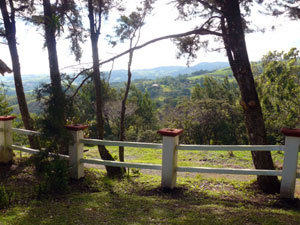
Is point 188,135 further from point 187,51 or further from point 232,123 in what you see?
point 187,51

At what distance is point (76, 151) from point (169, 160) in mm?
1869

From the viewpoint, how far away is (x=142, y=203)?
4148 mm

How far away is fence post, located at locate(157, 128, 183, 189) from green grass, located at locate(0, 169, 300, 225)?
0.85 ft

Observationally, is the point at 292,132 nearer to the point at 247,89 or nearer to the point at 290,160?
the point at 290,160

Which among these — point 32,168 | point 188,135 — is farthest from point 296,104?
point 32,168

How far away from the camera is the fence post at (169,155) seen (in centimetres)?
458

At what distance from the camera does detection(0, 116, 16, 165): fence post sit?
609 cm

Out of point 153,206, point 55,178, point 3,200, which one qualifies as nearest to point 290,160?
point 153,206

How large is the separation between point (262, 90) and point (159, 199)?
27.7 meters

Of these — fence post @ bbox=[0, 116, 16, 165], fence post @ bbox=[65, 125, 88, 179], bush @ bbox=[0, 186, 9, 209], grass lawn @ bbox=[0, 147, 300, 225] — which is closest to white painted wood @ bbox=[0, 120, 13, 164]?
fence post @ bbox=[0, 116, 16, 165]

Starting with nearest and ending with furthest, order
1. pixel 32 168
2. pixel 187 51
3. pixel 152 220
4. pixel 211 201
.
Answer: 1. pixel 152 220
2. pixel 211 201
3. pixel 32 168
4. pixel 187 51

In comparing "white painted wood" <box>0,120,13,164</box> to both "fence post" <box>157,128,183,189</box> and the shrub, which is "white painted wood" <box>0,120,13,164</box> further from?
"fence post" <box>157,128,183,189</box>

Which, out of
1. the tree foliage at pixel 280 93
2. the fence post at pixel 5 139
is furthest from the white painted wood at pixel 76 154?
the tree foliage at pixel 280 93

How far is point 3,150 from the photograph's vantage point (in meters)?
6.12
